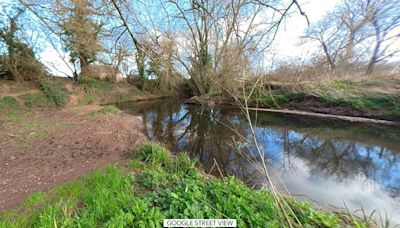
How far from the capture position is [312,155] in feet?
20.2

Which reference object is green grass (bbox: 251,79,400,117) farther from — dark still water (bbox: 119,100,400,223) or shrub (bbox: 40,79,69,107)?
shrub (bbox: 40,79,69,107)

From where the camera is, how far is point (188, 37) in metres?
13.5

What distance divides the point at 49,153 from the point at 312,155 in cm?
722

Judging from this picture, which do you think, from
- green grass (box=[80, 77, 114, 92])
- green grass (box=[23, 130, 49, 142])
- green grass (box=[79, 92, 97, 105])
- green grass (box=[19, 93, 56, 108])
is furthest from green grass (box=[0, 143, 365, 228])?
green grass (box=[80, 77, 114, 92])

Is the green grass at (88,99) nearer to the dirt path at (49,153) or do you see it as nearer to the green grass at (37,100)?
the green grass at (37,100)

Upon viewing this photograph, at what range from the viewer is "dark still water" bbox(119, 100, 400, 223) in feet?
A: 13.3

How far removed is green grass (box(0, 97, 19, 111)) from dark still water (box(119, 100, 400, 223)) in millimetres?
6438

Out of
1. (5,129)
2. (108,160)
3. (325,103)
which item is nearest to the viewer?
(108,160)

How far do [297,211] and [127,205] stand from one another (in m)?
1.95

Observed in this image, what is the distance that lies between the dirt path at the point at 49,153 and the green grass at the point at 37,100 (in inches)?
166

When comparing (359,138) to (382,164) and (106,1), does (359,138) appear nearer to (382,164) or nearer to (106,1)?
(382,164)

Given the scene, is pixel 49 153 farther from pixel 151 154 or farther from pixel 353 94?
pixel 353 94

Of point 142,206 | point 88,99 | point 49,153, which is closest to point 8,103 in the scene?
point 88,99

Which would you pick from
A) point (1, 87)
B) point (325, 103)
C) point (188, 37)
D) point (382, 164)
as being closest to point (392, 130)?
point (325, 103)
